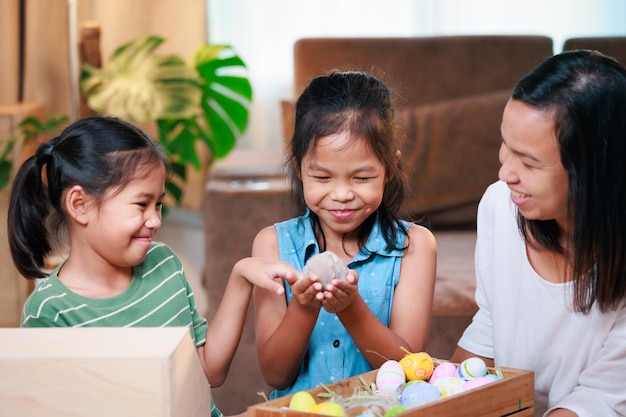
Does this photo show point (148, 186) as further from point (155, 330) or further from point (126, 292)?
point (155, 330)

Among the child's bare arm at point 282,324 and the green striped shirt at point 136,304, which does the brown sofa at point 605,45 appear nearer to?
the child's bare arm at point 282,324

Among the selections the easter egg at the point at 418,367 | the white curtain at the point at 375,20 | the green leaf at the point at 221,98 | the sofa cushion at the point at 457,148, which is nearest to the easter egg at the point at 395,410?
the easter egg at the point at 418,367

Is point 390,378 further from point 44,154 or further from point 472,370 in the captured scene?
point 44,154

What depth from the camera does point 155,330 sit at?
1125mm

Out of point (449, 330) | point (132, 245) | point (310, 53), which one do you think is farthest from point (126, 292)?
point (310, 53)

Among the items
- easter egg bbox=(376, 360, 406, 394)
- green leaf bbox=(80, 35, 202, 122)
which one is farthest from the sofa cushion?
easter egg bbox=(376, 360, 406, 394)

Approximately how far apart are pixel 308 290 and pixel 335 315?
0.29m

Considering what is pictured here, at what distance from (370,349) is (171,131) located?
8.34 ft

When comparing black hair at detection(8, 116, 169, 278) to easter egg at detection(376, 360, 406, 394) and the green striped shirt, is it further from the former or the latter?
easter egg at detection(376, 360, 406, 394)

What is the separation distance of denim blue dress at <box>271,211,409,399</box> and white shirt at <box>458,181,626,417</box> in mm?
165

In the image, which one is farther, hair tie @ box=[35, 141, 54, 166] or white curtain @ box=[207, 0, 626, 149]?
white curtain @ box=[207, 0, 626, 149]

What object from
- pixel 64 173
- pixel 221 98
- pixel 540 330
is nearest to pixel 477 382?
pixel 540 330

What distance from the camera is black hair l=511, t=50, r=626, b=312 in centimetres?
133

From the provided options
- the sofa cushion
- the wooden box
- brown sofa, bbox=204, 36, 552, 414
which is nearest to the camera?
the wooden box
